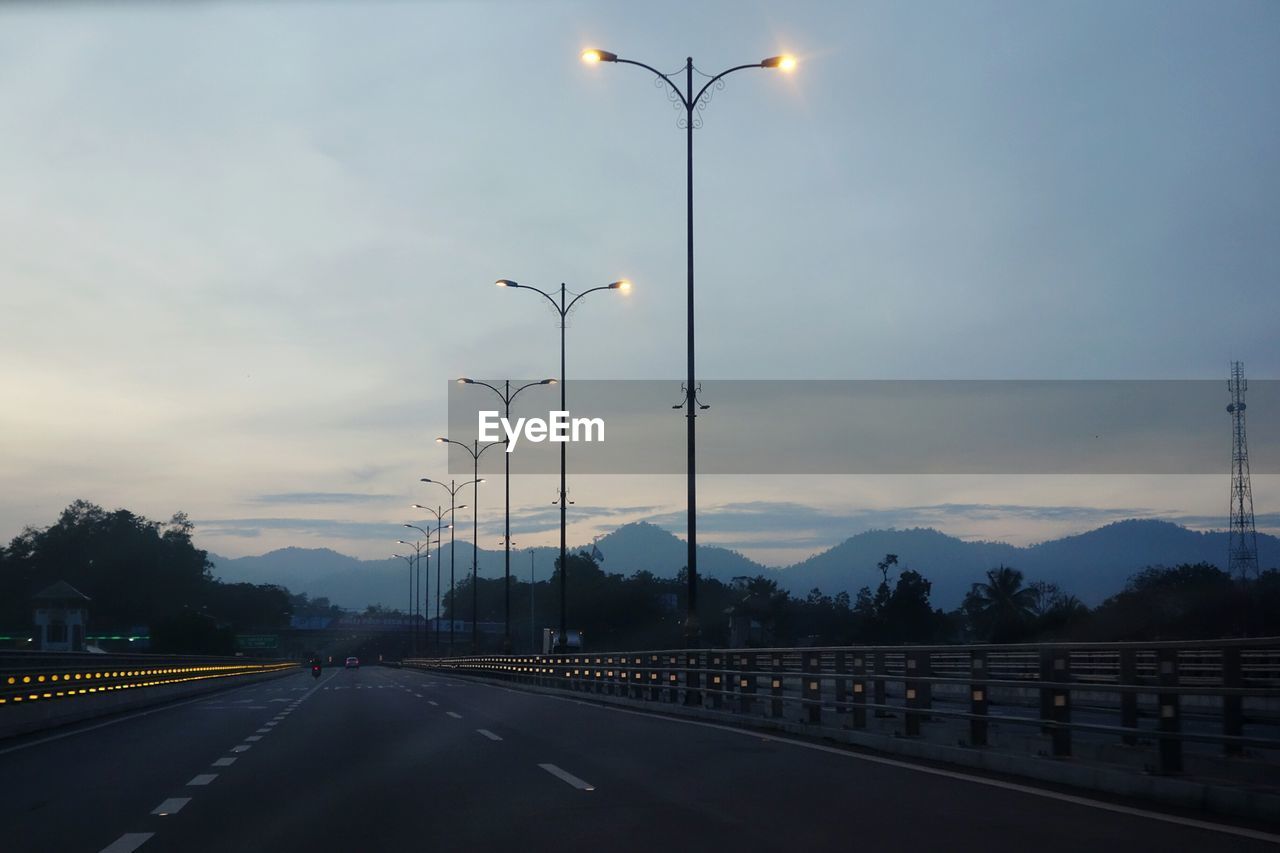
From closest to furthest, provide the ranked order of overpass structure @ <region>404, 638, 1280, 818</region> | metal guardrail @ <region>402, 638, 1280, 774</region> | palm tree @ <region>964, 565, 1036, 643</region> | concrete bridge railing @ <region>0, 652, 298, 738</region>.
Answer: overpass structure @ <region>404, 638, 1280, 818</region> < metal guardrail @ <region>402, 638, 1280, 774</region> < concrete bridge railing @ <region>0, 652, 298, 738</region> < palm tree @ <region>964, 565, 1036, 643</region>

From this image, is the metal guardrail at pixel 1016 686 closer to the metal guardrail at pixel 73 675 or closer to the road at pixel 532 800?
the road at pixel 532 800

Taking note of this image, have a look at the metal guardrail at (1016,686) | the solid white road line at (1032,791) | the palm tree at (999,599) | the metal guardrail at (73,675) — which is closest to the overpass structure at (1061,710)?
the metal guardrail at (1016,686)

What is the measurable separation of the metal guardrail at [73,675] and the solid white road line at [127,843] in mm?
12091

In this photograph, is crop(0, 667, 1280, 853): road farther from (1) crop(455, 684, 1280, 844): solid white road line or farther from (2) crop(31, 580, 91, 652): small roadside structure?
(2) crop(31, 580, 91, 652): small roadside structure

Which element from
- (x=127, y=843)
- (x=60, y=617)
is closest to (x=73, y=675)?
(x=127, y=843)

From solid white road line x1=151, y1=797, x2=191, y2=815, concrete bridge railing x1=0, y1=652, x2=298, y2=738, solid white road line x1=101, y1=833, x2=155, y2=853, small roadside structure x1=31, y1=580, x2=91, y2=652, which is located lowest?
small roadside structure x1=31, y1=580, x2=91, y2=652

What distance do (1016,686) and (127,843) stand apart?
7.76 m

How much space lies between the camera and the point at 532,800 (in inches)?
425

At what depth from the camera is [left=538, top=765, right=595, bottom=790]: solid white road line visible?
11.7m

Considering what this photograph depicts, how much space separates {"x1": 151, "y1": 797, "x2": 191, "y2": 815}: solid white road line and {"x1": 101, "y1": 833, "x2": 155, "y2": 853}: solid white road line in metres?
1.13

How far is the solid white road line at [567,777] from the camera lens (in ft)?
38.5

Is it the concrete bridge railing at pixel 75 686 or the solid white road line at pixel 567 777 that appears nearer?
the solid white road line at pixel 567 777

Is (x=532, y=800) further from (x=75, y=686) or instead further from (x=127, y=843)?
(x=75, y=686)

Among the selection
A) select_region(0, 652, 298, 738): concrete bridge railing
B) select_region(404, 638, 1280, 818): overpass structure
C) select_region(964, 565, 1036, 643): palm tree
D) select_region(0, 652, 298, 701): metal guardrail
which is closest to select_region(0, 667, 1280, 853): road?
select_region(404, 638, 1280, 818): overpass structure
